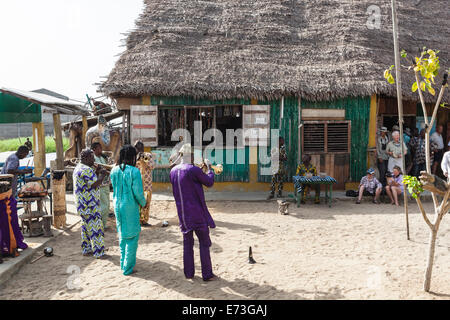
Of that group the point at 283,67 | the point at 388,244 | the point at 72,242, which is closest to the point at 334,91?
the point at 283,67

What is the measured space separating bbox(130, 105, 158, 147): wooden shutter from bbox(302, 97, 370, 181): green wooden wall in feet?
12.4

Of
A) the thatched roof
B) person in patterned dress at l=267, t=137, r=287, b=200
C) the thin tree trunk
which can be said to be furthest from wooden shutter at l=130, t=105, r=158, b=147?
the thin tree trunk

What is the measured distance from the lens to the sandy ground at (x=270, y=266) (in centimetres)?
380

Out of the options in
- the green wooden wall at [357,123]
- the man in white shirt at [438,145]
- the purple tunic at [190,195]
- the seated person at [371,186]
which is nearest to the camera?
the purple tunic at [190,195]

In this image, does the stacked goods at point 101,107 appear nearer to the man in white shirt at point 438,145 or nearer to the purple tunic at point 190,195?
the purple tunic at point 190,195

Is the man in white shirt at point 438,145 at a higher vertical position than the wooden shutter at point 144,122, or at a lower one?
lower

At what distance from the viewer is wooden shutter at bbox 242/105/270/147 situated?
892cm

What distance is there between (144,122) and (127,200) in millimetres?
5103

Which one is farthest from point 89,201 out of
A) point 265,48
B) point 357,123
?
point 357,123

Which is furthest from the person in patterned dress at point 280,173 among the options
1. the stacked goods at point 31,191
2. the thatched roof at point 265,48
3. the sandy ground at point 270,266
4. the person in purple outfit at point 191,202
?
the stacked goods at point 31,191

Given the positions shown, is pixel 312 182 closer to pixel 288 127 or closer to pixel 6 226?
pixel 288 127

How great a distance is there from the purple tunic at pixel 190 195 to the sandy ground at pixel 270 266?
2.33 feet

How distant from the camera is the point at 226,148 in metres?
9.12

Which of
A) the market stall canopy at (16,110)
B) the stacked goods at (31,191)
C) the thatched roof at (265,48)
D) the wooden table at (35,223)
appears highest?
the thatched roof at (265,48)
